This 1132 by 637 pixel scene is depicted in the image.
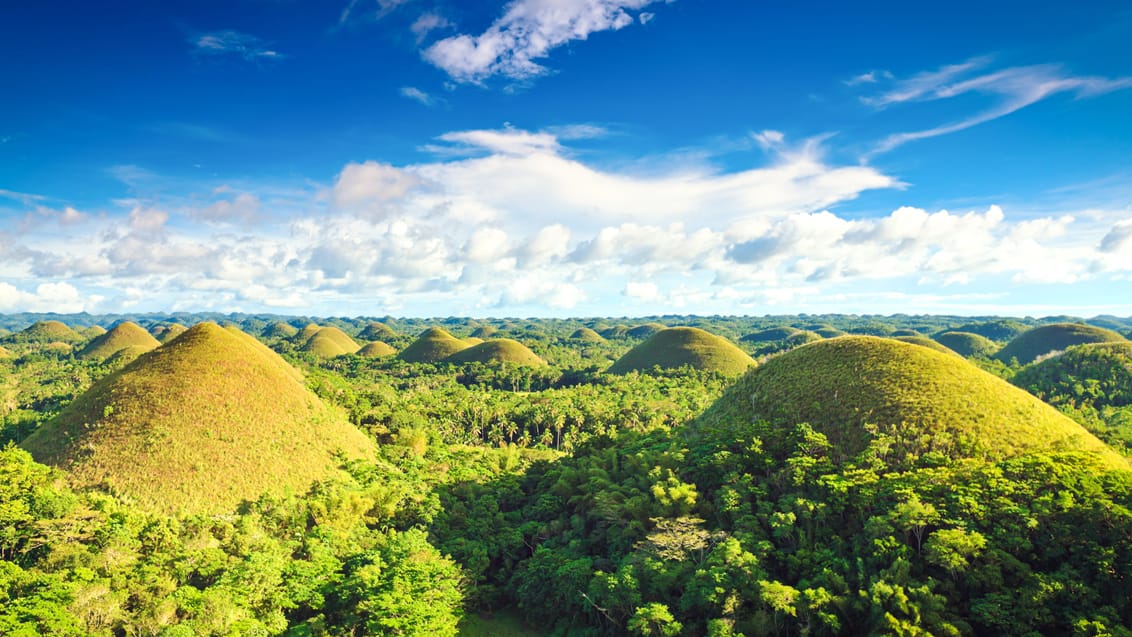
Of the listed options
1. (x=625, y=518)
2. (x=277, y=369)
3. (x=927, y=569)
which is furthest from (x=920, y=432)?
(x=277, y=369)

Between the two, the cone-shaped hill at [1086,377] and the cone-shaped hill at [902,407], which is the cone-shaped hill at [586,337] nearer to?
the cone-shaped hill at [1086,377]

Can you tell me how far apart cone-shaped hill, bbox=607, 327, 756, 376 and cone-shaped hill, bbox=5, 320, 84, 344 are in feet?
492

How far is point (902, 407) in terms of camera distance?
2802cm

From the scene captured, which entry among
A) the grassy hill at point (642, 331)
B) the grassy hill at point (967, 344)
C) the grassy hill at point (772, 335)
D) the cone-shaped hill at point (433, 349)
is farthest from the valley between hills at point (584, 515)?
the grassy hill at point (642, 331)

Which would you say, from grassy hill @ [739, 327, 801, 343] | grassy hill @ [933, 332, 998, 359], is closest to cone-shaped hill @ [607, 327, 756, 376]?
grassy hill @ [933, 332, 998, 359]

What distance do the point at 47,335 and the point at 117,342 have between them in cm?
6477

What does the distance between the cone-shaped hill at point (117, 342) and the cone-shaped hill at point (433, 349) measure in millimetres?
48455

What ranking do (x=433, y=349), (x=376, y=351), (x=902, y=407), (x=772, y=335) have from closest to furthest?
(x=902, y=407) → (x=433, y=349) → (x=376, y=351) → (x=772, y=335)

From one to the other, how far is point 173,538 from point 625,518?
18943 millimetres

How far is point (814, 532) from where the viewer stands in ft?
72.0

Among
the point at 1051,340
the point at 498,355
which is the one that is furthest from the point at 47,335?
the point at 1051,340

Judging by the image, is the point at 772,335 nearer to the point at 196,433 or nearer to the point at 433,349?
the point at 433,349

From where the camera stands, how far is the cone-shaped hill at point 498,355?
9831 centimetres

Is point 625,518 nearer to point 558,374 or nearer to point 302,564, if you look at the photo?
point 302,564
